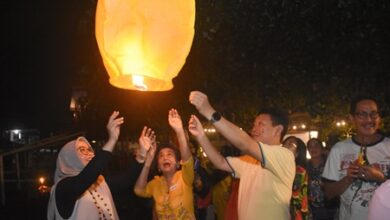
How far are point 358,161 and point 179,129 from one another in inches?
69.8

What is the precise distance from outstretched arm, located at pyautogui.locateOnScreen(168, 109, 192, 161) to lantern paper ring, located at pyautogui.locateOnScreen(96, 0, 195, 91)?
5.65ft

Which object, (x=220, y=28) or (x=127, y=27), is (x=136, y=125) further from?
(x=127, y=27)

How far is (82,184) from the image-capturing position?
12.2 ft

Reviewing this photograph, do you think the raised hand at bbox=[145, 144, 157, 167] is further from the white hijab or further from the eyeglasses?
the eyeglasses

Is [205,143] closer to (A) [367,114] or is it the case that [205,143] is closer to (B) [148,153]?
(B) [148,153]

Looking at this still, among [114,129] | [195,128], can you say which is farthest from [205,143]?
[114,129]

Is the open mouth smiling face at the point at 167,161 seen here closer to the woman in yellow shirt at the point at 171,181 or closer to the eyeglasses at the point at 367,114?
the woman in yellow shirt at the point at 171,181

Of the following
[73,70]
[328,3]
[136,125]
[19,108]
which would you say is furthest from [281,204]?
[136,125]

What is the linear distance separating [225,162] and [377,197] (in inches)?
96.4

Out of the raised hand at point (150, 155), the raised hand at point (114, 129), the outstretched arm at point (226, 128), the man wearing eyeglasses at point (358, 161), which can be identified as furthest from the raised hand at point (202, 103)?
the raised hand at point (150, 155)

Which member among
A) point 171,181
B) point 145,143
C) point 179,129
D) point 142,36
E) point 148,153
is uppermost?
point 142,36

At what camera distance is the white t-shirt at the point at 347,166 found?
13.3 ft

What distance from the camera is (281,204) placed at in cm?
380

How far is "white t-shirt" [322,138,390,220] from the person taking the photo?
→ 4.06 meters
